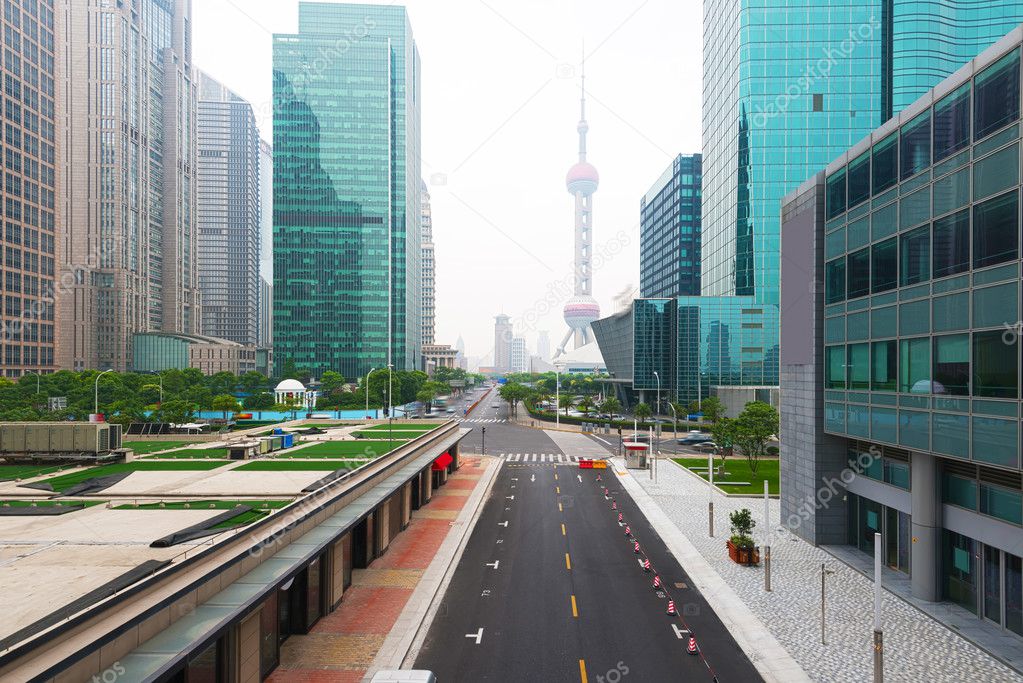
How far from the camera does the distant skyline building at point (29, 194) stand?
97.1 metres

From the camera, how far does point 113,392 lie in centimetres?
7656

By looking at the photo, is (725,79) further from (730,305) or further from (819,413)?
(819,413)

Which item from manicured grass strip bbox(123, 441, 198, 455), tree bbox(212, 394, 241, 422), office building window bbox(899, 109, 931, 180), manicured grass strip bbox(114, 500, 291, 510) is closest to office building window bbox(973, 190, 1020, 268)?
office building window bbox(899, 109, 931, 180)

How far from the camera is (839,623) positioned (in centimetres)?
1984

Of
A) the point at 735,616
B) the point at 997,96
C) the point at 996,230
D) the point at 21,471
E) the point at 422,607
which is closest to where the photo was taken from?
the point at 996,230

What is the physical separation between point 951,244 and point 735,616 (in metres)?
15.1

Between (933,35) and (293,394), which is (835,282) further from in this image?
(293,394)

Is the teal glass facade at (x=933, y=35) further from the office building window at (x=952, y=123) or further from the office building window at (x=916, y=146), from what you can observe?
the office building window at (x=952, y=123)

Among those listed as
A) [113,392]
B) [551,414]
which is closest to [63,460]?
[113,392]

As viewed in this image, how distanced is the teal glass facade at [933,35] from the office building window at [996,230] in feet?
284

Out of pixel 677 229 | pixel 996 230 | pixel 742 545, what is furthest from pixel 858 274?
pixel 677 229

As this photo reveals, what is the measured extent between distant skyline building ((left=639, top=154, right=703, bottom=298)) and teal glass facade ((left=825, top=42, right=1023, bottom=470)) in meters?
128

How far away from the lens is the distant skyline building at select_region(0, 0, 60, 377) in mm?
97062

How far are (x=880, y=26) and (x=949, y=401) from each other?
9604 centimetres
